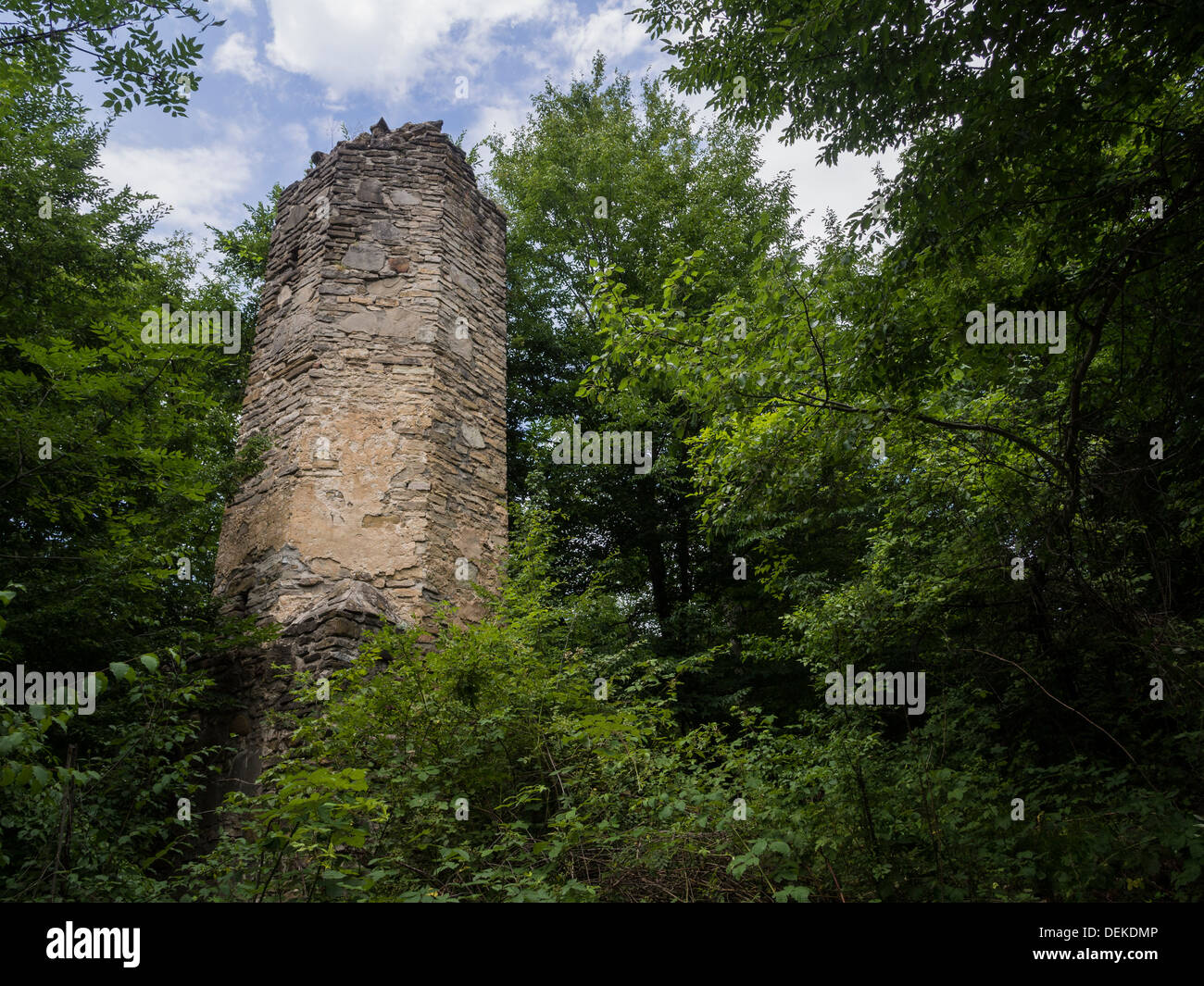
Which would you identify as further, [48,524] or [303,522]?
[303,522]

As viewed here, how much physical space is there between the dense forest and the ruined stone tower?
1.43 ft

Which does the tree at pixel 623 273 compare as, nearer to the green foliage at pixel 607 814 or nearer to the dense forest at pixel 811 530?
the dense forest at pixel 811 530

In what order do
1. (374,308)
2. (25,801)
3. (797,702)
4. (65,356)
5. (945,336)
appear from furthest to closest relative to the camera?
(797,702)
(374,308)
(65,356)
(945,336)
(25,801)

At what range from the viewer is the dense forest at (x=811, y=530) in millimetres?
3963

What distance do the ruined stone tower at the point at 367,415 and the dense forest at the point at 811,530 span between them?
17.2 inches

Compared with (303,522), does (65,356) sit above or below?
above

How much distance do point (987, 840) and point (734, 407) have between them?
296cm

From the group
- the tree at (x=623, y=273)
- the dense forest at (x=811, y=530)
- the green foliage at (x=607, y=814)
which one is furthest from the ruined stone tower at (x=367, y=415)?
the tree at (x=623, y=273)

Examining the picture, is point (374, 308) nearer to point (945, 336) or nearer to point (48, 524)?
point (48, 524)

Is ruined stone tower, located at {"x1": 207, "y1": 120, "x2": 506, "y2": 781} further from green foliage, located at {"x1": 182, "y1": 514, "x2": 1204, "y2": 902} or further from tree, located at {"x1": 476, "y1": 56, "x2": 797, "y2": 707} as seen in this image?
tree, located at {"x1": 476, "y1": 56, "x2": 797, "y2": 707}

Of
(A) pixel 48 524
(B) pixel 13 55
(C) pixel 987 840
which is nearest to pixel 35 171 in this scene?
(B) pixel 13 55

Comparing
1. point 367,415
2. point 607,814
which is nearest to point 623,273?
point 367,415

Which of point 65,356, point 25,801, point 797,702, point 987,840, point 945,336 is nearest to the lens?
point 25,801

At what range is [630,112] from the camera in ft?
52.1
